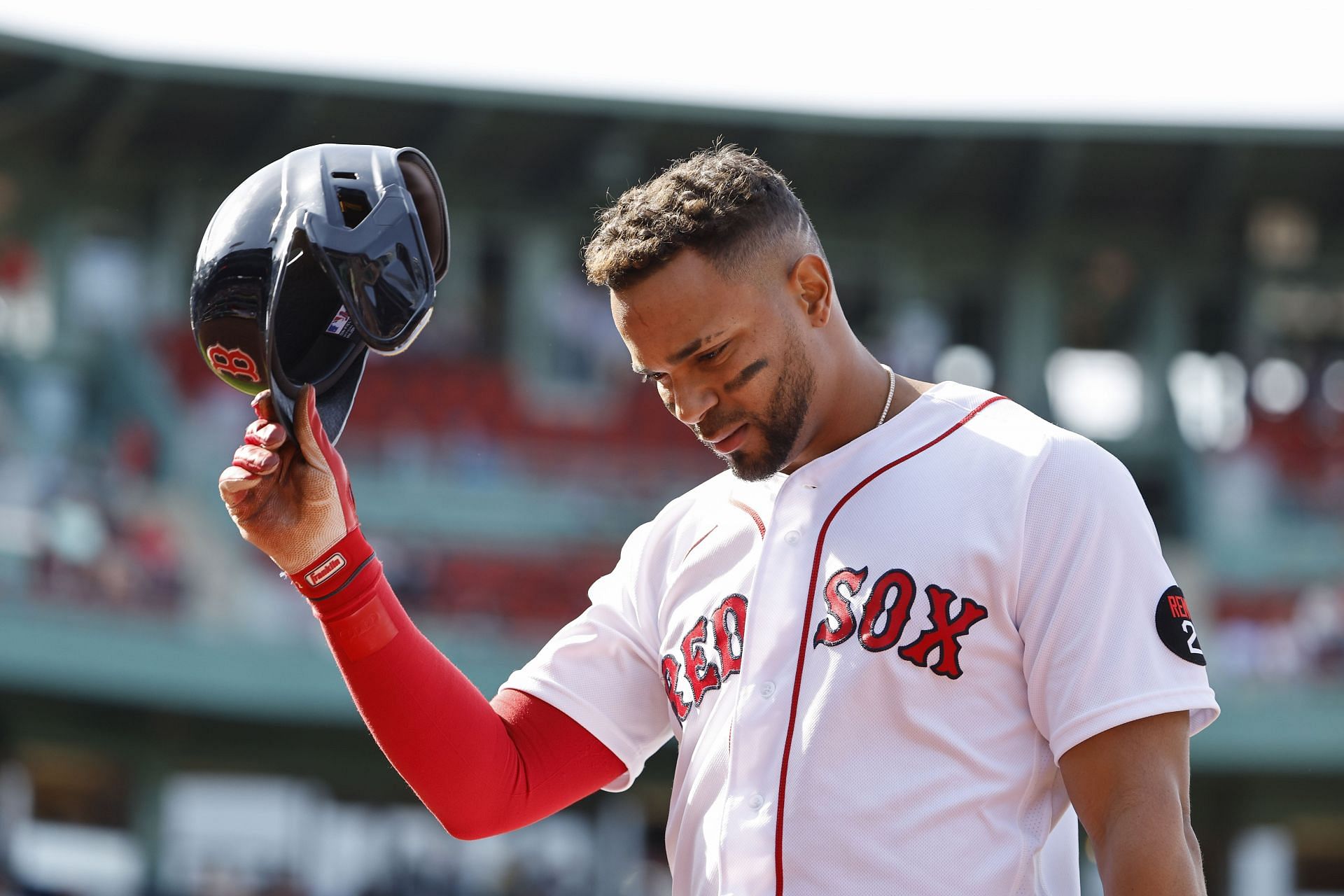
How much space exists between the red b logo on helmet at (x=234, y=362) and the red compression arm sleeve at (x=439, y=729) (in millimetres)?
299

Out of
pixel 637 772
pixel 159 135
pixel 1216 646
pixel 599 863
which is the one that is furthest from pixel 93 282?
pixel 637 772

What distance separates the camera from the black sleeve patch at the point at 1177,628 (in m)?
1.78

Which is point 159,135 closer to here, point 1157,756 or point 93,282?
point 93,282

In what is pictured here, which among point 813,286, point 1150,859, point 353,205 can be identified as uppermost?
point 353,205

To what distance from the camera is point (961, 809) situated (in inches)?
71.2

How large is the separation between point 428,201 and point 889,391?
0.66 meters

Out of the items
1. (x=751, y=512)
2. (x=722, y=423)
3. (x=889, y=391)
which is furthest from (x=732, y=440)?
(x=889, y=391)

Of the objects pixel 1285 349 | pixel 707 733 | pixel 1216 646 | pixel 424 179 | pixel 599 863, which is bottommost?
pixel 599 863

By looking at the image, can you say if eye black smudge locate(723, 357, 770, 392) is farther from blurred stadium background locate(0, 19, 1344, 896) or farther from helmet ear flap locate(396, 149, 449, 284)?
blurred stadium background locate(0, 19, 1344, 896)

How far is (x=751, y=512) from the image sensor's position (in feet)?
6.94

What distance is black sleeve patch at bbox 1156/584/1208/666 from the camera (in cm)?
178

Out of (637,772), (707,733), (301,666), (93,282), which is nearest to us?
(707,733)

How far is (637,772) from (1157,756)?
2.83 feet

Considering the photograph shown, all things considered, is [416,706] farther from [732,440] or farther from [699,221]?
[699,221]
